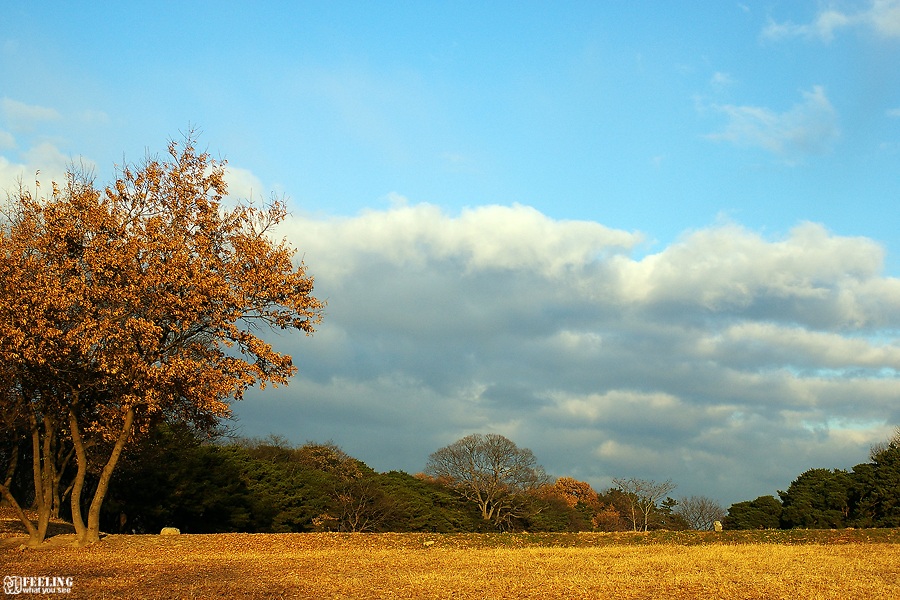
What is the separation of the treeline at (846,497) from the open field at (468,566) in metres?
17.3

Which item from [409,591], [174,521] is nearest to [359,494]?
[174,521]

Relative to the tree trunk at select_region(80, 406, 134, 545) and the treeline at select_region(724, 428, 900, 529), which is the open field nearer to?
the tree trunk at select_region(80, 406, 134, 545)

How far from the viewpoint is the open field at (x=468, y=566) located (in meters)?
12.0

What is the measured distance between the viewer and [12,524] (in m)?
24.2

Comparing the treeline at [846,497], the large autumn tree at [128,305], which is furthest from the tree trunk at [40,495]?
the treeline at [846,497]

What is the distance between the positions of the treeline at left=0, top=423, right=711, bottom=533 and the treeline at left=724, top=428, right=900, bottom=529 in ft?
90.3

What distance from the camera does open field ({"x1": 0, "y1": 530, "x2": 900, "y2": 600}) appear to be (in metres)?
12.0

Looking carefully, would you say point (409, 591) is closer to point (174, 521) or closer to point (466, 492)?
point (174, 521)

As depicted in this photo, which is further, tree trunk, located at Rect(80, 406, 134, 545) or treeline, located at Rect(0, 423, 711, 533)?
treeline, located at Rect(0, 423, 711, 533)

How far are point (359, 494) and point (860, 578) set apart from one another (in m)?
48.3

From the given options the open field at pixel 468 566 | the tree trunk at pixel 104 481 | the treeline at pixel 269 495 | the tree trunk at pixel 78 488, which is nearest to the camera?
the open field at pixel 468 566

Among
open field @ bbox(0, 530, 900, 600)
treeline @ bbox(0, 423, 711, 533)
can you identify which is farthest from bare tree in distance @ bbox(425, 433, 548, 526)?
open field @ bbox(0, 530, 900, 600)

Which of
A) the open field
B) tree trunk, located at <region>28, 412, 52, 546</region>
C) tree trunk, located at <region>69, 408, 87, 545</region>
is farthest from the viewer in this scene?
tree trunk, located at <region>69, 408, 87, 545</region>

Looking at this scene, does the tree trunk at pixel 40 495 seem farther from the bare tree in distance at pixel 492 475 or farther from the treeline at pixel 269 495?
the bare tree in distance at pixel 492 475
